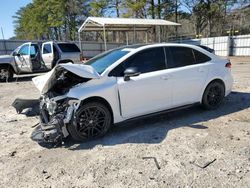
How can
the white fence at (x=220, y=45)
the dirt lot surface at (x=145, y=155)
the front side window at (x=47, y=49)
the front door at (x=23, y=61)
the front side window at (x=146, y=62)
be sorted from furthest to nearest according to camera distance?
1. the white fence at (x=220, y=45)
2. the front side window at (x=47, y=49)
3. the front door at (x=23, y=61)
4. the front side window at (x=146, y=62)
5. the dirt lot surface at (x=145, y=155)

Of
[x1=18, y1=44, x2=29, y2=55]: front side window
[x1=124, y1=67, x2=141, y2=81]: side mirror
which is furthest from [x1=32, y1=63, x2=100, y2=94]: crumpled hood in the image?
[x1=18, y1=44, x2=29, y2=55]: front side window

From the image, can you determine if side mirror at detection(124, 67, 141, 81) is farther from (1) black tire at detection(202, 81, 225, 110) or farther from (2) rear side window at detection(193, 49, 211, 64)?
(1) black tire at detection(202, 81, 225, 110)

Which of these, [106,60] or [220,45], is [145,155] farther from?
[220,45]

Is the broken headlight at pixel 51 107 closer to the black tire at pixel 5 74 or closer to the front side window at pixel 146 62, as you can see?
the front side window at pixel 146 62

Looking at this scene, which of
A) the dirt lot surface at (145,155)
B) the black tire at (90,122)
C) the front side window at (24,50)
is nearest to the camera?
the dirt lot surface at (145,155)

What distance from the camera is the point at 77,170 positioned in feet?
12.0

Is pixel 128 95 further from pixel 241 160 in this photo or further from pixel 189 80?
pixel 241 160

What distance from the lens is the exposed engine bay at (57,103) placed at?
4340 millimetres

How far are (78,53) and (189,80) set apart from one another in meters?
9.91

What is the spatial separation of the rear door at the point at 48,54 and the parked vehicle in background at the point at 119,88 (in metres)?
8.97

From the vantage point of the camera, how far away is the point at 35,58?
45.5 feet

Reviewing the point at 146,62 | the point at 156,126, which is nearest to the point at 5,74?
the point at 146,62

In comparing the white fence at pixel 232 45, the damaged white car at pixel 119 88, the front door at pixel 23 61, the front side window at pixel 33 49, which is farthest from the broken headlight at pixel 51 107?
the white fence at pixel 232 45

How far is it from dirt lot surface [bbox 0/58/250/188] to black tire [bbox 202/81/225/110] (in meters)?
0.37
